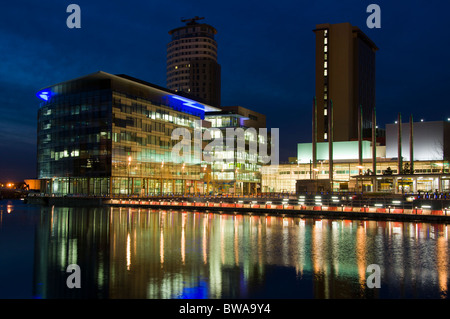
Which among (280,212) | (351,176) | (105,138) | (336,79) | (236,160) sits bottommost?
(280,212)

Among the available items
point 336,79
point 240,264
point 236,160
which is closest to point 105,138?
point 236,160

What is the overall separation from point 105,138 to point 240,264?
3158 inches

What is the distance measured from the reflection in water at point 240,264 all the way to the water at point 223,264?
0.03 m

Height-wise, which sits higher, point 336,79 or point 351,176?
point 336,79

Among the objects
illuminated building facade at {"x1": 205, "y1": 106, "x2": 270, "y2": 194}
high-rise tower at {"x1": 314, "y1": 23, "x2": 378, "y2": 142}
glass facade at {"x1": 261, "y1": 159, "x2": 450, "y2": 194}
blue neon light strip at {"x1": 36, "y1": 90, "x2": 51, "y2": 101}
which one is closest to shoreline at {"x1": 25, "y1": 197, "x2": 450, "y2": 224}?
glass facade at {"x1": 261, "y1": 159, "x2": 450, "y2": 194}

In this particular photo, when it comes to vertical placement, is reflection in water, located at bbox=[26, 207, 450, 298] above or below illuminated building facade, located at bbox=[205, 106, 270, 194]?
below

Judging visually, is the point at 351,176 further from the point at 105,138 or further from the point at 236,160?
the point at 105,138

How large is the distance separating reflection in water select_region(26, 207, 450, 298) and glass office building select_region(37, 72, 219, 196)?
221ft

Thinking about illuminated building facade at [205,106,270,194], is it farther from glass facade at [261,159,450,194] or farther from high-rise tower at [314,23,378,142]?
high-rise tower at [314,23,378,142]

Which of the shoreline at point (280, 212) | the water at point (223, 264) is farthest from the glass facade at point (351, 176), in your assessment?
the water at point (223, 264)

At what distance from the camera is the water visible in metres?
12.4

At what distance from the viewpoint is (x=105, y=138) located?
302 ft

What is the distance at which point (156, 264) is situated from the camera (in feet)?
53.3
